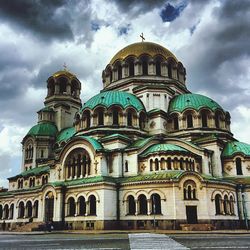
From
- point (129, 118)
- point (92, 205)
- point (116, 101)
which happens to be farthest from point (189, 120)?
point (92, 205)

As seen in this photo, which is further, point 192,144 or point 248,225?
point 192,144

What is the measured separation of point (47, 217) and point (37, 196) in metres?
4.83

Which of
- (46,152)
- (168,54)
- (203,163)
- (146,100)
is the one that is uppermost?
(168,54)

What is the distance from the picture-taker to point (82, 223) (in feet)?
121

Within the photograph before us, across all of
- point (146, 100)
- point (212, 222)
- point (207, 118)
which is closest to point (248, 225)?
point (212, 222)

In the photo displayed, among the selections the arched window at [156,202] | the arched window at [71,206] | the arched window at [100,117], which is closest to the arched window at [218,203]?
the arched window at [156,202]

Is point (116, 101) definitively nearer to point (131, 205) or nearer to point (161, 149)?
point (161, 149)

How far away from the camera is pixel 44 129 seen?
58.6 metres

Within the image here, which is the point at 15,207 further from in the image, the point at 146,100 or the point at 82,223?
the point at 146,100

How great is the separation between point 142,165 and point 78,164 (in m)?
8.39

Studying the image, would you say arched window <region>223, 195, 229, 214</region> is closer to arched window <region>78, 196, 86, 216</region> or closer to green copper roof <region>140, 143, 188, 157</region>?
green copper roof <region>140, 143, 188, 157</region>

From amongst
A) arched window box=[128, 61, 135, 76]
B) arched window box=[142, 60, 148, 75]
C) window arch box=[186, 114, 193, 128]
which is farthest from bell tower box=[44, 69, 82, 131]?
window arch box=[186, 114, 193, 128]

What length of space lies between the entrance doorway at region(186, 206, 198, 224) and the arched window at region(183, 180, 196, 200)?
1.06 metres

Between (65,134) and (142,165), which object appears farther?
(65,134)
